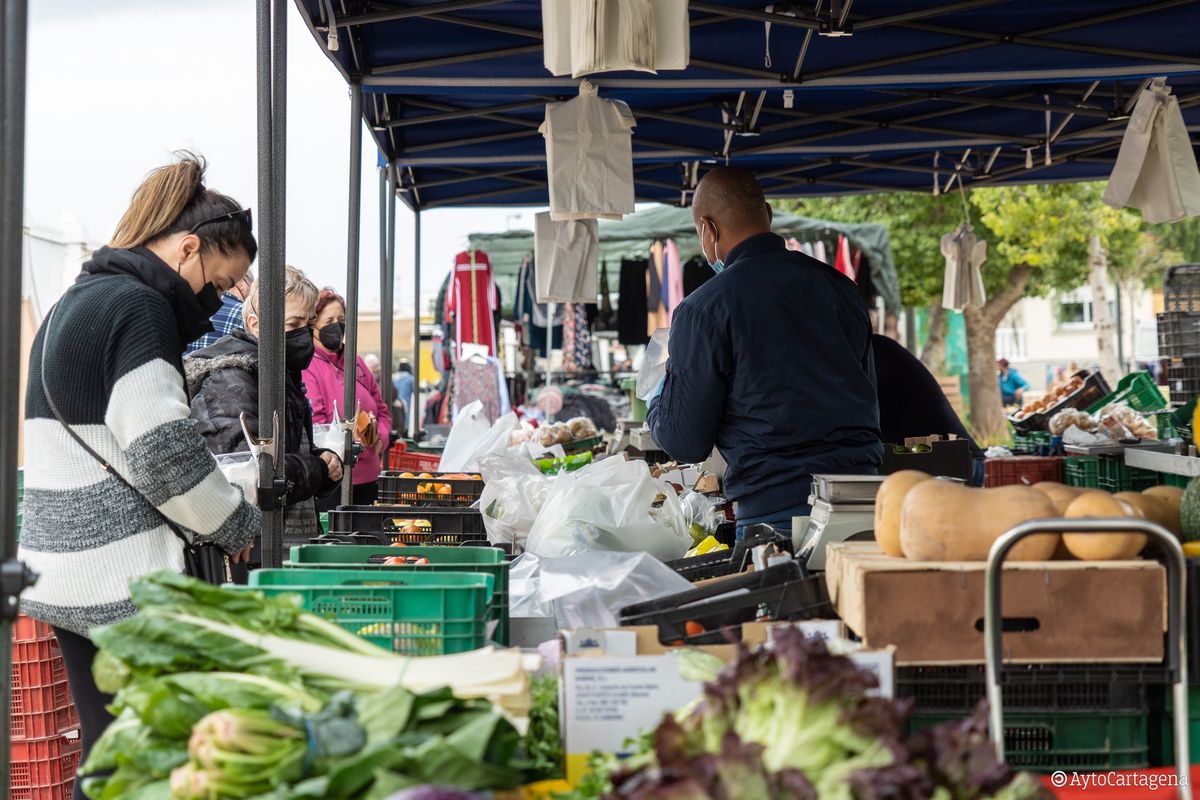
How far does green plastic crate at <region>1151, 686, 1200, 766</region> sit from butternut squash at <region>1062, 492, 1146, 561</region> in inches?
10.8

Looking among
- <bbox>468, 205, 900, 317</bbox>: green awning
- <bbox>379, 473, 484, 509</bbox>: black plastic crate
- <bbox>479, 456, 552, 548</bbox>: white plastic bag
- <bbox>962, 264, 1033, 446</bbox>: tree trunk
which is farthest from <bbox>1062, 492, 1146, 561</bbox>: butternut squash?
<bbox>962, 264, 1033, 446</bbox>: tree trunk

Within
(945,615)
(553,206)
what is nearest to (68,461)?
(945,615)

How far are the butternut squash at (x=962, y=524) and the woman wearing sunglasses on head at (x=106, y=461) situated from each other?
1713 millimetres

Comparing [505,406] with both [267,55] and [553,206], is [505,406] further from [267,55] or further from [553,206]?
[267,55]

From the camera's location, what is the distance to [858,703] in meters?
1.57

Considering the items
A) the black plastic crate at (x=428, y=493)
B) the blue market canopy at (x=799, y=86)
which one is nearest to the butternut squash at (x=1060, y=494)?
the black plastic crate at (x=428, y=493)

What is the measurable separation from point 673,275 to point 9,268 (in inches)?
409

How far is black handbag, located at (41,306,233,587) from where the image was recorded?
9.27 ft

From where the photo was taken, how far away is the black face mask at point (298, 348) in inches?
185

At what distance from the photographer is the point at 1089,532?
78.4 inches

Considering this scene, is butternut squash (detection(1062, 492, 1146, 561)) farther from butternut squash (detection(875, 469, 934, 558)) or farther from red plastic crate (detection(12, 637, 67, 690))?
red plastic crate (detection(12, 637, 67, 690))

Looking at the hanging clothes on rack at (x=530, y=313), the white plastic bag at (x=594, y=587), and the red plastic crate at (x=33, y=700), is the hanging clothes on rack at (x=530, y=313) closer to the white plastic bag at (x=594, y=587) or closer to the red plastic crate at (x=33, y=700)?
the red plastic crate at (x=33, y=700)

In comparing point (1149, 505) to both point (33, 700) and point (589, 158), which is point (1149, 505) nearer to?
point (33, 700)

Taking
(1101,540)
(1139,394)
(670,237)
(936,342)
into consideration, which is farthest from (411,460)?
(936,342)
